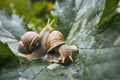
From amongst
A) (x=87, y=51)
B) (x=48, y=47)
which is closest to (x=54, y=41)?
(x=48, y=47)

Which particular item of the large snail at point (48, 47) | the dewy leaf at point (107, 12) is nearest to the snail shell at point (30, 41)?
the large snail at point (48, 47)

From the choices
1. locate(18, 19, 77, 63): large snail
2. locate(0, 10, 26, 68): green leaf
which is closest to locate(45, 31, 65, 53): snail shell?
locate(18, 19, 77, 63): large snail

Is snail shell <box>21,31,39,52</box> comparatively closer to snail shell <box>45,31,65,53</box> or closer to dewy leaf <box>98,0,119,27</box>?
snail shell <box>45,31,65,53</box>

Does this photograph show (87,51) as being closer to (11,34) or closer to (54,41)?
(54,41)

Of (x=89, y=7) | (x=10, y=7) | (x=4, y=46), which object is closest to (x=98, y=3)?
(x=89, y=7)

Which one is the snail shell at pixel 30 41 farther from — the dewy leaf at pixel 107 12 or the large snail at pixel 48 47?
the dewy leaf at pixel 107 12
